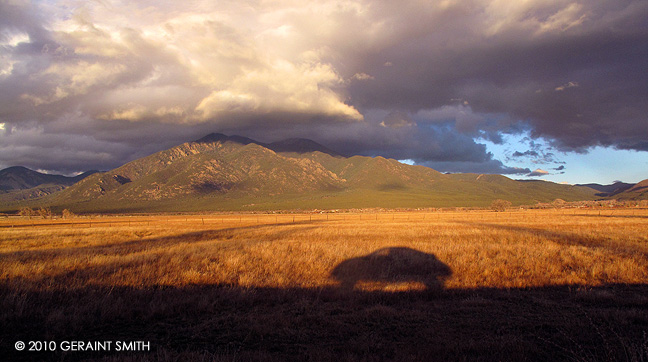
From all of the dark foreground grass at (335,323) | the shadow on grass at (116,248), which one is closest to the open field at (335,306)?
the dark foreground grass at (335,323)

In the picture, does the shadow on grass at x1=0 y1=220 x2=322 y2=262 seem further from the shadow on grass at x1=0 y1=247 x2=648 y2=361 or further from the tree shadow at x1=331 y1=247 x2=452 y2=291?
A: the tree shadow at x1=331 y1=247 x2=452 y2=291

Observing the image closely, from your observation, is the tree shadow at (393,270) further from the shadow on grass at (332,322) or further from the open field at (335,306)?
the shadow on grass at (332,322)

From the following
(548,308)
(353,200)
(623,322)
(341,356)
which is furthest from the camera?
(353,200)

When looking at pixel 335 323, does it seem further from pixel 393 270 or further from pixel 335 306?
pixel 393 270

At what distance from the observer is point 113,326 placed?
21.3ft

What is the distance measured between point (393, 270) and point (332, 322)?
576cm

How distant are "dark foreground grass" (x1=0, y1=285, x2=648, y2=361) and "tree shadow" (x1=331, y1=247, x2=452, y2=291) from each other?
1.43 meters

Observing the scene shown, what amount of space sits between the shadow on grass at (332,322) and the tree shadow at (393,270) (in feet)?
3.33

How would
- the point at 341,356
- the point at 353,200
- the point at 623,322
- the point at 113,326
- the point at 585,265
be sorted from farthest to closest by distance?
1. the point at 353,200
2. the point at 585,265
3. the point at 113,326
4. the point at 623,322
5. the point at 341,356

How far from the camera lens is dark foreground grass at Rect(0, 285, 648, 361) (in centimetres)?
500

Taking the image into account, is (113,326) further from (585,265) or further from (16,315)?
(585,265)

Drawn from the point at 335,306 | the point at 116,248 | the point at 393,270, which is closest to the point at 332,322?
the point at 335,306

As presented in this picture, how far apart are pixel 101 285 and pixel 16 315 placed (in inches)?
93.0

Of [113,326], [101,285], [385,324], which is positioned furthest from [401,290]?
[101,285]
